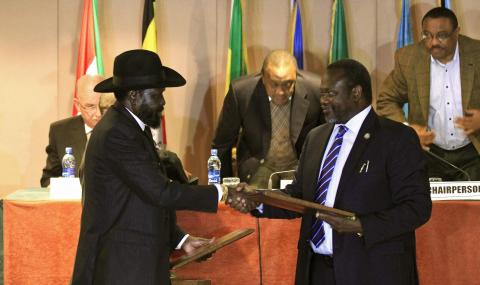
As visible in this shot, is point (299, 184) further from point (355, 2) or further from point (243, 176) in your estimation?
point (355, 2)

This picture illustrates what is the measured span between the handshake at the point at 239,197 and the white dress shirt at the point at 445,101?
91.0 inches

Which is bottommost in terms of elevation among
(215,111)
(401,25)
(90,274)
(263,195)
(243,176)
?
(90,274)

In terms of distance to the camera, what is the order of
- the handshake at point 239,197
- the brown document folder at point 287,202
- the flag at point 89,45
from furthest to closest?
1. the flag at point 89,45
2. the handshake at point 239,197
3. the brown document folder at point 287,202

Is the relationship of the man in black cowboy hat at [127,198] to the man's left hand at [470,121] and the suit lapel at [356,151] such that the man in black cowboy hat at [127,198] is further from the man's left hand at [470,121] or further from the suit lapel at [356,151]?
the man's left hand at [470,121]

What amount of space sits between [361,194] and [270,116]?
8.80 feet

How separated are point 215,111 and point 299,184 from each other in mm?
3722

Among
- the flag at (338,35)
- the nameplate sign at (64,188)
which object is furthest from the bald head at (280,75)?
the nameplate sign at (64,188)

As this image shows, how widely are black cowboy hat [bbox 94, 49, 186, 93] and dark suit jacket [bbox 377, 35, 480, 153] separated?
8.22 feet

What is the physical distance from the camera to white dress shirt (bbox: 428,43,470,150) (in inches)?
229

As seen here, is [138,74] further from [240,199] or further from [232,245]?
[232,245]

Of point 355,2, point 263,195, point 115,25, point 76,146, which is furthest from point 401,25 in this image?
point 263,195

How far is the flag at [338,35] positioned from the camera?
7.42m

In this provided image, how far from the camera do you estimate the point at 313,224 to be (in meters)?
3.82

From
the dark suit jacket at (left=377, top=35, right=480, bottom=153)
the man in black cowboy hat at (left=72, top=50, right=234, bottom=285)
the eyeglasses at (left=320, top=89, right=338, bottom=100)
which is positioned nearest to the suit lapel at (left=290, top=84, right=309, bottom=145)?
the dark suit jacket at (left=377, top=35, right=480, bottom=153)
